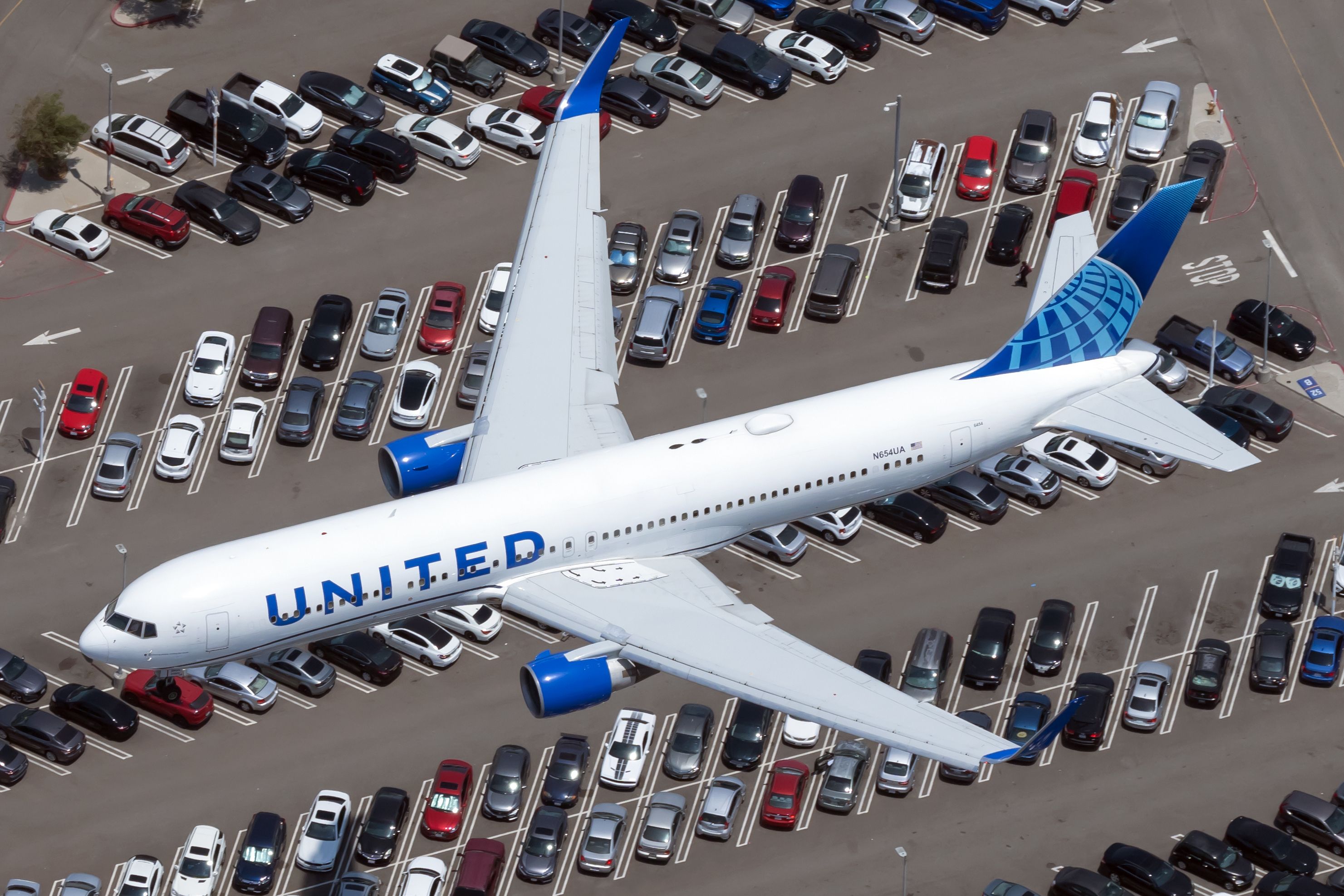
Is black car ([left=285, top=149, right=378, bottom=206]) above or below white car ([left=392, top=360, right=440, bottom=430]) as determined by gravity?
above

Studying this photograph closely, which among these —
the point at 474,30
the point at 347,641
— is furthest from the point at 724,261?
the point at 347,641

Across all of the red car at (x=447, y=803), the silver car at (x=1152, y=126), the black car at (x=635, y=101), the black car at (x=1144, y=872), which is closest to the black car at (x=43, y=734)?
the red car at (x=447, y=803)

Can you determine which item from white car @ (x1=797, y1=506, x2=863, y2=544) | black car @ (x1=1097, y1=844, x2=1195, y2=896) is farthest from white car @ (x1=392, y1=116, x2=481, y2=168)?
black car @ (x1=1097, y1=844, x2=1195, y2=896)

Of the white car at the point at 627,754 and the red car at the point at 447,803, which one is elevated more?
the white car at the point at 627,754

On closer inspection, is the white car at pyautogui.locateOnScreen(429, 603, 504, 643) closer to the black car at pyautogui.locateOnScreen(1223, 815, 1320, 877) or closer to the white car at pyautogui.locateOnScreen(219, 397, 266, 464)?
the white car at pyautogui.locateOnScreen(219, 397, 266, 464)

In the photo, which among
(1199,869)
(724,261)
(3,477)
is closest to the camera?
(1199,869)

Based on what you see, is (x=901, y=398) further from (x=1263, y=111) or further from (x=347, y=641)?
(x=1263, y=111)

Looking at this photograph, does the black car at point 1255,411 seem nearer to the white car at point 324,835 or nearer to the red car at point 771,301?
the red car at point 771,301
